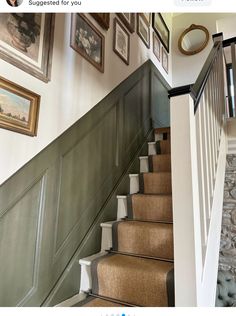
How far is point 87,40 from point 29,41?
0.64m

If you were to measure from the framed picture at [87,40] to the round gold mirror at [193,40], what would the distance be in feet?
7.61

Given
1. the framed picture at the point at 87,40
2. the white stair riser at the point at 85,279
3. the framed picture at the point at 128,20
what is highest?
the framed picture at the point at 128,20

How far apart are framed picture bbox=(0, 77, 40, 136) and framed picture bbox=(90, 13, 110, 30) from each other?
1059 mm

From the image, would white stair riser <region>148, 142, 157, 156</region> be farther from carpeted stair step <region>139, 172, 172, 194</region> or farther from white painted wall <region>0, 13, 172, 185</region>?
white painted wall <region>0, 13, 172, 185</region>

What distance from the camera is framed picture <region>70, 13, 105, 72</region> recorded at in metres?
1.77

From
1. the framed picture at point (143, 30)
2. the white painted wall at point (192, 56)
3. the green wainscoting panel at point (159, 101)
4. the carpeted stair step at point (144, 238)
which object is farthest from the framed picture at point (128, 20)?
the carpeted stair step at point (144, 238)

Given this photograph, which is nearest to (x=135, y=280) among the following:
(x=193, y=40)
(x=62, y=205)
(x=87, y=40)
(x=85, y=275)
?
(x=85, y=275)

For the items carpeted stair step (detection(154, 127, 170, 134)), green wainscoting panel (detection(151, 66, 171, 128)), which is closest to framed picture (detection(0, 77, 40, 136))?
carpeted stair step (detection(154, 127, 170, 134))

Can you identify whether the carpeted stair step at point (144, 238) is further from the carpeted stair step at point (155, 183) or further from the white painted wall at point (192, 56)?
the white painted wall at point (192, 56)

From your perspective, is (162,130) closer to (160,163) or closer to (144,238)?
(160,163)

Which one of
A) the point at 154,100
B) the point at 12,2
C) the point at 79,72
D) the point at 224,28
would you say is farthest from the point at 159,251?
the point at 224,28

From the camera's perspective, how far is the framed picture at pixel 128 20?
8.33 feet

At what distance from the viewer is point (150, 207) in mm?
1989

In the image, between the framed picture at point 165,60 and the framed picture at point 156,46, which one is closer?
the framed picture at point 156,46
